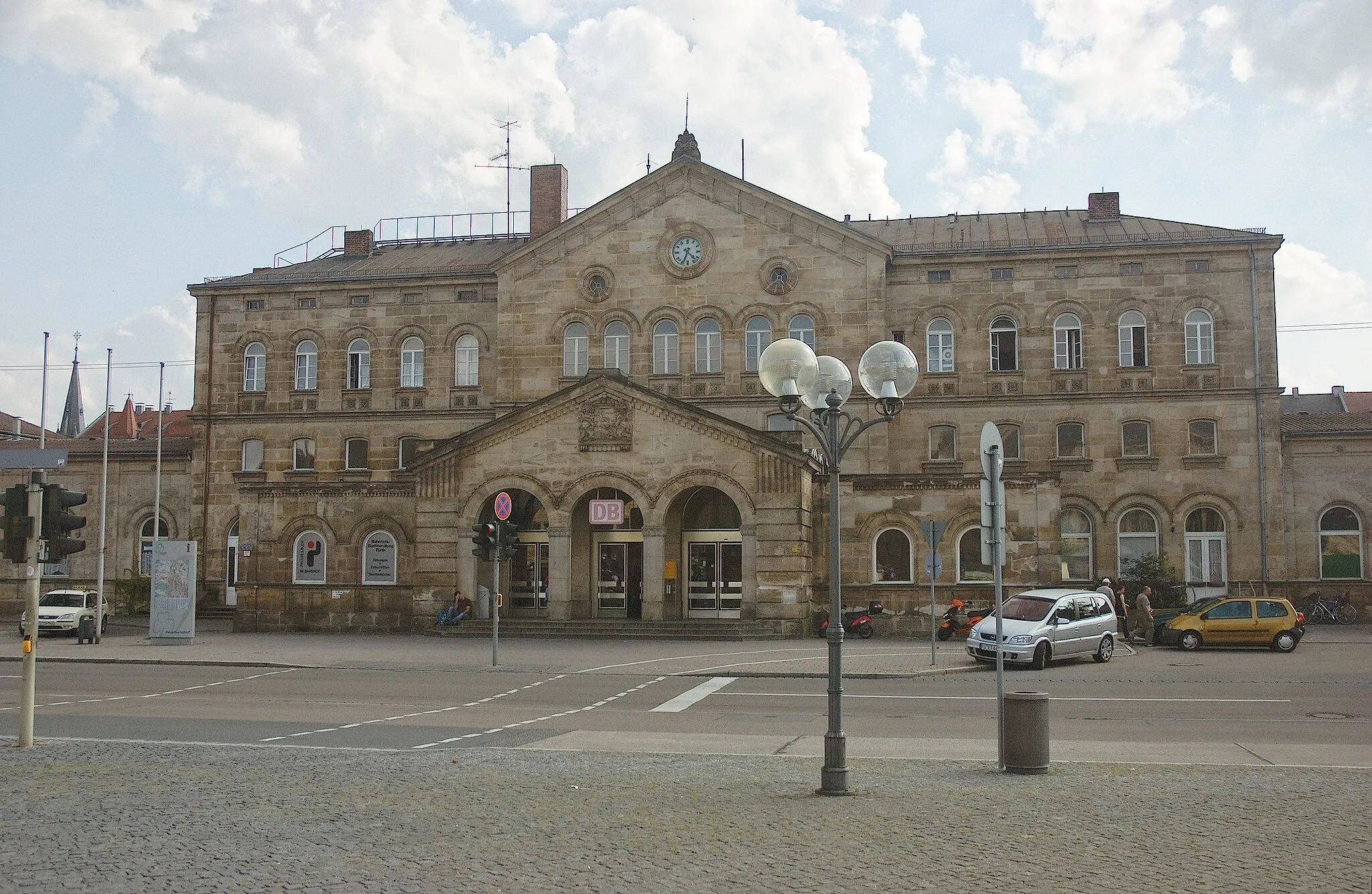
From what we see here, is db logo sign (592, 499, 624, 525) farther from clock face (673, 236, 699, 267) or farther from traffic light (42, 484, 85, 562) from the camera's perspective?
traffic light (42, 484, 85, 562)

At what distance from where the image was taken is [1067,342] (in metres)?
45.8

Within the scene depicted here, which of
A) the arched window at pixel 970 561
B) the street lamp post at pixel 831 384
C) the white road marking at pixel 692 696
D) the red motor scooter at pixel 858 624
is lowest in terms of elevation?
the white road marking at pixel 692 696

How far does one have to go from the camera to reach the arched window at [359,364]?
50.9m

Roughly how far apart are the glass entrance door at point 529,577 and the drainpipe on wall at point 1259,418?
80.2ft

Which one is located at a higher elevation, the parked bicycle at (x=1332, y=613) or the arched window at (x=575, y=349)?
the arched window at (x=575, y=349)

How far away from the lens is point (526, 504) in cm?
4222

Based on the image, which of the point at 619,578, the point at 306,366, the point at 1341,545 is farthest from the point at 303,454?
the point at 1341,545

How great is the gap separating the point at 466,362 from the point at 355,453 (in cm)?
588

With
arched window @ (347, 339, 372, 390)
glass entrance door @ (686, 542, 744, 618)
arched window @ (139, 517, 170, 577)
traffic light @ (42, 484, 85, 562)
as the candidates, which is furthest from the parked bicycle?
arched window @ (139, 517, 170, 577)

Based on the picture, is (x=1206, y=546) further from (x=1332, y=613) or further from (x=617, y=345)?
(x=617, y=345)

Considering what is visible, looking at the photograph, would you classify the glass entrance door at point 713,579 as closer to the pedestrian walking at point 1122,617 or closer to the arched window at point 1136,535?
the pedestrian walking at point 1122,617

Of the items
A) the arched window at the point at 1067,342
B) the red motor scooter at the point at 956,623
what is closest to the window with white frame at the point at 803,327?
the arched window at the point at 1067,342

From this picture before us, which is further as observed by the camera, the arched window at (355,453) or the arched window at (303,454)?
the arched window at (303,454)

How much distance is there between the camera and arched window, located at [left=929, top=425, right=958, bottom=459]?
45875mm
